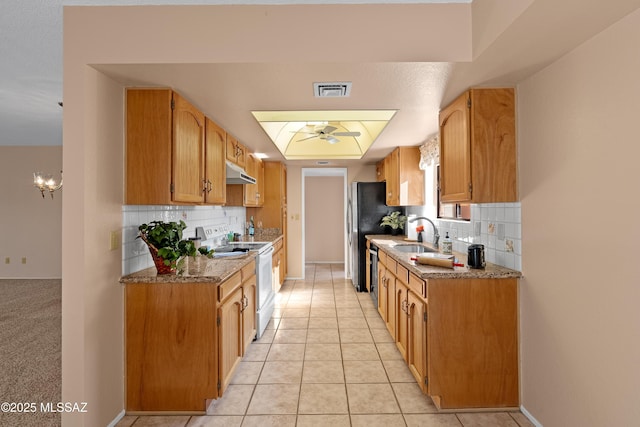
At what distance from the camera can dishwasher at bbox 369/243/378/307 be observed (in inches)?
161

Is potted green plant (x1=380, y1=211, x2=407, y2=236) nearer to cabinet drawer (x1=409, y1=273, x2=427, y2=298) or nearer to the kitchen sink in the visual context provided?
the kitchen sink

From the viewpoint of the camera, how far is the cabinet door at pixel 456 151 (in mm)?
2170

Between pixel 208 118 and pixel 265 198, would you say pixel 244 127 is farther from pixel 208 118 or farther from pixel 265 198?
pixel 265 198

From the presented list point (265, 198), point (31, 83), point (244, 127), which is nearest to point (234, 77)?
point (244, 127)

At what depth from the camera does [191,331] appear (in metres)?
2.06

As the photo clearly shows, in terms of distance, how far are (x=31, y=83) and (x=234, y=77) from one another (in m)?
2.33

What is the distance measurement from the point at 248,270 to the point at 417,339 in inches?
59.3

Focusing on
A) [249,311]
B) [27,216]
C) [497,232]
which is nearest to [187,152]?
[249,311]

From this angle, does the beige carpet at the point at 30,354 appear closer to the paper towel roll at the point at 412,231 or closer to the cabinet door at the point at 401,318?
the cabinet door at the point at 401,318

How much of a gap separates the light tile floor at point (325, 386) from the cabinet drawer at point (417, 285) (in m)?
0.71

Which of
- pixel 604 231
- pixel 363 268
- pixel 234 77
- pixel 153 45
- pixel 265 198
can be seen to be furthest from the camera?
pixel 265 198

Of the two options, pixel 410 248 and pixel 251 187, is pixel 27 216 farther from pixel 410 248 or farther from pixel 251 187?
pixel 410 248

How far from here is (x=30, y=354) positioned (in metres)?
2.93

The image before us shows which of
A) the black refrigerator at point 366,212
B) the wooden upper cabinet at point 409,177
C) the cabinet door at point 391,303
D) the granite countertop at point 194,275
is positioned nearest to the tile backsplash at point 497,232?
the cabinet door at point 391,303
